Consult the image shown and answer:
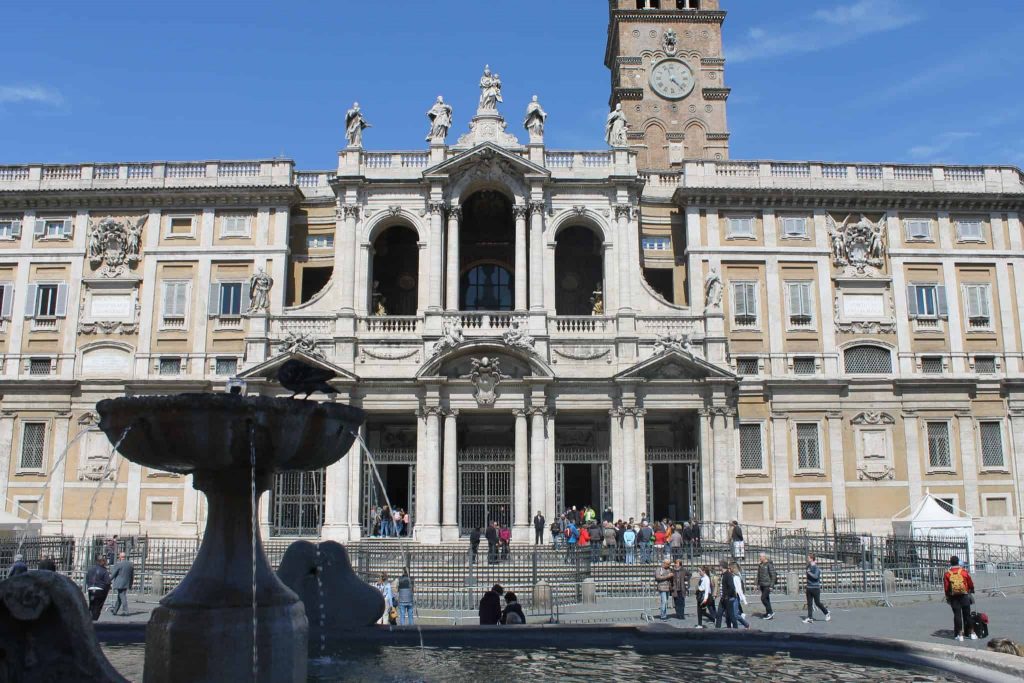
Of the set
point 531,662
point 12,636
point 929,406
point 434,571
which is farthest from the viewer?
point 929,406

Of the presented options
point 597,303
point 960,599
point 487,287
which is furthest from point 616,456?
point 960,599

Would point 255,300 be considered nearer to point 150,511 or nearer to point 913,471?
point 150,511

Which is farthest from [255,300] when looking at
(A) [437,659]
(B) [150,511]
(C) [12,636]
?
(C) [12,636]

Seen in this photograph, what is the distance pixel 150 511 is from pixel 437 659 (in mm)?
25649

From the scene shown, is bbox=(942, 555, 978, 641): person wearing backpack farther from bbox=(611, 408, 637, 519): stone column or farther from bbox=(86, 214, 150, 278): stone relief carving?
bbox=(86, 214, 150, 278): stone relief carving

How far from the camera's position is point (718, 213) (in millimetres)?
Result: 35250

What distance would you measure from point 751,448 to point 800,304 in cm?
583

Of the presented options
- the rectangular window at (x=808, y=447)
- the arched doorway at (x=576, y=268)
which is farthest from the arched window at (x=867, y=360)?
the arched doorway at (x=576, y=268)

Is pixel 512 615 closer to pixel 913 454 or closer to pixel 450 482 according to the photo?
pixel 450 482

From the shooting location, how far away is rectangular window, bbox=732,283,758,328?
3459 centimetres

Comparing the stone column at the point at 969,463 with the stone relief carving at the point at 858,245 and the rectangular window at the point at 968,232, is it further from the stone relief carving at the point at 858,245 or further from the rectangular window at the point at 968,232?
the rectangular window at the point at 968,232

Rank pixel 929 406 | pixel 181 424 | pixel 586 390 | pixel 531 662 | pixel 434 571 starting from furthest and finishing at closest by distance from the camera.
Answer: pixel 929 406 → pixel 586 390 → pixel 434 571 → pixel 531 662 → pixel 181 424

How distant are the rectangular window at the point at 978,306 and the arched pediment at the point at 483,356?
1677 cm

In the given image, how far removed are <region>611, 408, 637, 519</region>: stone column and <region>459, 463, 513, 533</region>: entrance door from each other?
3.71 m
